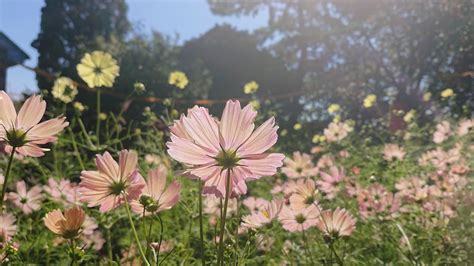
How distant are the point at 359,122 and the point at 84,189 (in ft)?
34.7

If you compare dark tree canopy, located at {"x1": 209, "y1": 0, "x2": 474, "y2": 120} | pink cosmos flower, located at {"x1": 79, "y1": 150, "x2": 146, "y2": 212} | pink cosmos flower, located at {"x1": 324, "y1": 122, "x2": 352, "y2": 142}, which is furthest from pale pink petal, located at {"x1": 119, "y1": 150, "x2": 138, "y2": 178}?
dark tree canopy, located at {"x1": 209, "y1": 0, "x2": 474, "y2": 120}

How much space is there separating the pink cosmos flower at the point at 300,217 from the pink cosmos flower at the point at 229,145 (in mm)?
360

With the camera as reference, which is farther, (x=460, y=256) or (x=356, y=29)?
(x=356, y=29)

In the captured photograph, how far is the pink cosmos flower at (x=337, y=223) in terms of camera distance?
0.76 meters

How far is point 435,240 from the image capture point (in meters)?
1.17

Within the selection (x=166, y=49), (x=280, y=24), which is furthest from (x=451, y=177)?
(x=280, y=24)

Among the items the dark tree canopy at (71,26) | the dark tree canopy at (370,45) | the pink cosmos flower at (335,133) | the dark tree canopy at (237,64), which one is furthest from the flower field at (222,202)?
the dark tree canopy at (237,64)

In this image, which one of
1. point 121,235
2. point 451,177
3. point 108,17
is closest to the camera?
point 451,177

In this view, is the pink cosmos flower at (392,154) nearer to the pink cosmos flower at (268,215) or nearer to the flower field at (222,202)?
the flower field at (222,202)

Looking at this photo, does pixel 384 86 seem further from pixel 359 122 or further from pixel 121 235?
pixel 121 235

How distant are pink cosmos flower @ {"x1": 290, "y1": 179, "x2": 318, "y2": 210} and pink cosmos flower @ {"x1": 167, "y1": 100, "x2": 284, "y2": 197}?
319 mm

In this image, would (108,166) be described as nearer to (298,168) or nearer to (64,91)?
(298,168)

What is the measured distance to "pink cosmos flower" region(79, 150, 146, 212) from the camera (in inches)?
20.7

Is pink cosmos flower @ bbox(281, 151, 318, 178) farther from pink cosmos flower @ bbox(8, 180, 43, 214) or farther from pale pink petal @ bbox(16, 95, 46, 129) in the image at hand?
pale pink petal @ bbox(16, 95, 46, 129)
